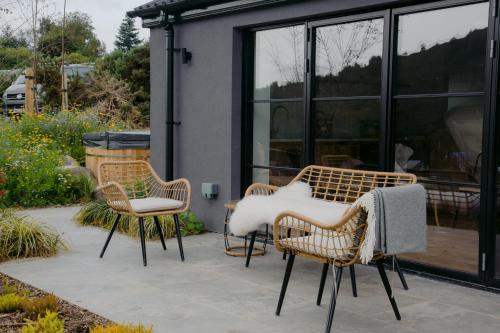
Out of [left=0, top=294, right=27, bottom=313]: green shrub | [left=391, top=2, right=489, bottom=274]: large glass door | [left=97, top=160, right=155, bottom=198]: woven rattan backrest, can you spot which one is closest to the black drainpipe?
[left=97, top=160, right=155, bottom=198]: woven rattan backrest

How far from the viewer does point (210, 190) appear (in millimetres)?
6531

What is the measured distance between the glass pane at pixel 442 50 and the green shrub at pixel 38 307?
3.12 m

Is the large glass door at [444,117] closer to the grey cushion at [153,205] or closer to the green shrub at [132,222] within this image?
the grey cushion at [153,205]

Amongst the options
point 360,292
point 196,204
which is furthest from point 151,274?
point 196,204

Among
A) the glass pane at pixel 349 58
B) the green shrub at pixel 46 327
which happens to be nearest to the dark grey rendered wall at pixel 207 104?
the glass pane at pixel 349 58

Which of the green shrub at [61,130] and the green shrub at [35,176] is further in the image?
the green shrub at [61,130]

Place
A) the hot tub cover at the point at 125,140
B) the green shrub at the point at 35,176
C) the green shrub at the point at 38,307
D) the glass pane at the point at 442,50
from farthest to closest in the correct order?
the hot tub cover at the point at 125,140 → the green shrub at the point at 35,176 → the glass pane at the point at 442,50 → the green shrub at the point at 38,307

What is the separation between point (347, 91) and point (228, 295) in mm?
2187

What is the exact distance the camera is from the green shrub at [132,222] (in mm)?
6180

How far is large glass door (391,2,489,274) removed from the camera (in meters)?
4.38

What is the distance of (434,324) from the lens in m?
3.58

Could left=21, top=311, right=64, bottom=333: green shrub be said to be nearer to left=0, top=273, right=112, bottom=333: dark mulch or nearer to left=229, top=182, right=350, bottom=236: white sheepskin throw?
left=0, top=273, right=112, bottom=333: dark mulch

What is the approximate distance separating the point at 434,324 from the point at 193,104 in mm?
4064

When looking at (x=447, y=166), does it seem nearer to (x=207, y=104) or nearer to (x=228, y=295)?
(x=228, y=295)
